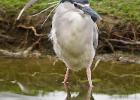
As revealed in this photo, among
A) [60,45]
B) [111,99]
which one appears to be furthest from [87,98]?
[60,45]

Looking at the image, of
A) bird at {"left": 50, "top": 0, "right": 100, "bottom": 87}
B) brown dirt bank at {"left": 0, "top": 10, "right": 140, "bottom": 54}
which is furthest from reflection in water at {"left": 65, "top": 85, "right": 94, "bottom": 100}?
brown dirt bank at {"left": 0, "top": 10, "right": 140, "bottom": 54}

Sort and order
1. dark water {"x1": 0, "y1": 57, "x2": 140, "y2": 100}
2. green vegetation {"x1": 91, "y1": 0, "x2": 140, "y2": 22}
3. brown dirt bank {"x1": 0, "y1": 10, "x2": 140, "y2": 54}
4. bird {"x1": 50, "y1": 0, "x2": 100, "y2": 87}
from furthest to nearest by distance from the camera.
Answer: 1. green vegetation {"x1": 91, "y1": 0, "x2": 140, "y2": 22}
2. brown dirt bank {"x1": 0, "y1": 10, "x2": 140, "y2": 54}
3. dark water {"x1": 0, "y1": 57, "x2": 140, "y2": 100}
4. bird {"x1": 50, "y1": 0, "x2": 100, "y2": 87}

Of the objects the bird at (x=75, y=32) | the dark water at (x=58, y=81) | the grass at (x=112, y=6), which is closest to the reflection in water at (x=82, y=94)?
the dark water at (x=58, y=81)

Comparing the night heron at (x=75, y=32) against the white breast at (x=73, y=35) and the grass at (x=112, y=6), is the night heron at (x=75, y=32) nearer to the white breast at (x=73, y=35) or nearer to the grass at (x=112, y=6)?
the white breast at (x=73, y=35)

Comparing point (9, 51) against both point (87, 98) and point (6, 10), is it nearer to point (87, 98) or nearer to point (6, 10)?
point (6, 10)

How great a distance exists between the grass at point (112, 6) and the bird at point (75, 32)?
6.26 feet

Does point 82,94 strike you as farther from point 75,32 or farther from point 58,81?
point 75,32

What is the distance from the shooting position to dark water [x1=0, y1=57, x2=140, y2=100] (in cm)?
605

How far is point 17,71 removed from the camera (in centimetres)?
695

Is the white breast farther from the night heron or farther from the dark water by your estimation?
the dark water

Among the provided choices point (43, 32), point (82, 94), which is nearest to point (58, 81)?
point (82, 94)

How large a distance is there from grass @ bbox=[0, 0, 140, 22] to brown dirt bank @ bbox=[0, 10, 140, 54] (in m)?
0.14

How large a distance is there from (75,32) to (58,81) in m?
1.03

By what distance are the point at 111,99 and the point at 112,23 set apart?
2.15 metres
